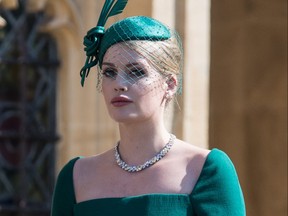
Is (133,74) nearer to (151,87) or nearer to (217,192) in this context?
(151,87)

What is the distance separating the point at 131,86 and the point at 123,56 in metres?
0.09

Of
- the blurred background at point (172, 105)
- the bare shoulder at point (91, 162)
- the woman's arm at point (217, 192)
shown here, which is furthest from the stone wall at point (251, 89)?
the woman's arm at point (217, 192)

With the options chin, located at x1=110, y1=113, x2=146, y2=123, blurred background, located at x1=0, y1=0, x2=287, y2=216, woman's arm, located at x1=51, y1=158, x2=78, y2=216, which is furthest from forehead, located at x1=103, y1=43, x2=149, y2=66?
blurred background, located at x1=0, y1=0, x2=287, y2=216

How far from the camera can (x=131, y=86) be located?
3.54 meters

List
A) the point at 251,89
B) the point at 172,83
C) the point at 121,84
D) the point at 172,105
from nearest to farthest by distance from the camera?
the point at 121,84, the point at 172,83, the point at 172,105, the point at 251,89

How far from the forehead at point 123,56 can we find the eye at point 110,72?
0.02 metres

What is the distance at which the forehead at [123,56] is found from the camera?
356 centimetres

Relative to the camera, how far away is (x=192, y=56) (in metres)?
5.61

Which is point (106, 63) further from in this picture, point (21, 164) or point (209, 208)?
point (21, 164)

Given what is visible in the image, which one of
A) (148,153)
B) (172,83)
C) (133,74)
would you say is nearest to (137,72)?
(133,74)

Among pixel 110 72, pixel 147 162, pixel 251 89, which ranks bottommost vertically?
pixel 251 89

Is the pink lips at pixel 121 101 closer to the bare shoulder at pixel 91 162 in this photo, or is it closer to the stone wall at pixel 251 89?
the bare shoulder at pixel 91 162

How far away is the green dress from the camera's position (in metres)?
3.54

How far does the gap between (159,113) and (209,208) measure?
0.29 meters
